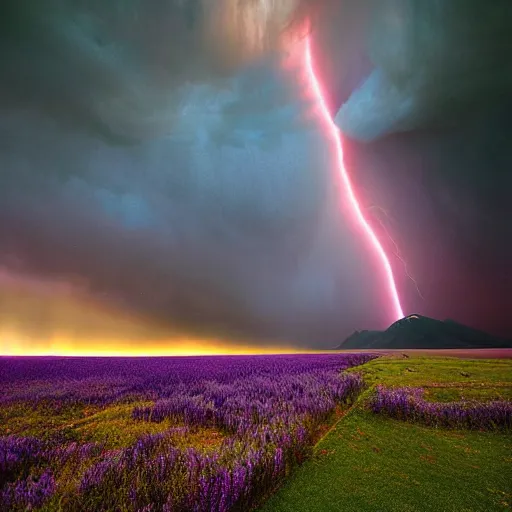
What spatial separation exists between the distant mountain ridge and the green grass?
9571cm

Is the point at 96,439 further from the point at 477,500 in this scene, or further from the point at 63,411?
the point at 477,500

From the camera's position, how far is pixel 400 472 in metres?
3.71

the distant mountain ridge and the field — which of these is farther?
the distant mountain ridge

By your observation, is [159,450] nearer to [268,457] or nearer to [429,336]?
[268,457]

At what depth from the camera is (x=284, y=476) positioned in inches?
141

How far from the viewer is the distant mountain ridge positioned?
85.0 m

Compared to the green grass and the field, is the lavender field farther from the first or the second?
the green grass

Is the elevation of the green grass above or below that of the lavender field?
below

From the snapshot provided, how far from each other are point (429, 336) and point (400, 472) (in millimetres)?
109127

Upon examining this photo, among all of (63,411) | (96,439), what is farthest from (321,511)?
(63,411)

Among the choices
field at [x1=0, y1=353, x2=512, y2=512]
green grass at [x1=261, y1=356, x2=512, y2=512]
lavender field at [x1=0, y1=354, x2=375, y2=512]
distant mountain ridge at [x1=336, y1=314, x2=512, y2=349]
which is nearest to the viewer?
lavender field at [x1=0, y1=354, x2=375, y2=512]

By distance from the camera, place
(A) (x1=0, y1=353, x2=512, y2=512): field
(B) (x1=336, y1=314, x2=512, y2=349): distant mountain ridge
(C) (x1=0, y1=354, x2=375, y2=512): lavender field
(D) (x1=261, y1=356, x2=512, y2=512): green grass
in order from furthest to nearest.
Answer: (B) (x1=336, y1=314, x2=512, y2=349): distant mountain ridge < (D) (x1=261, y1=356, x2=512, y2=512): green grass < (A) (x1=0, y1=353, x2=512, y2=512): field < (C) (x1=0, y1=354, x2=375, y2=512): lavender field

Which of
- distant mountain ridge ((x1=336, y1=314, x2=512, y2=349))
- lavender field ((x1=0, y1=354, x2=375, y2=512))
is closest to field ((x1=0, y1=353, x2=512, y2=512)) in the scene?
lavender field ((x1=0, y1=354, x2=375, y2=512))

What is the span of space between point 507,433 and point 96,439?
7.77 meters
